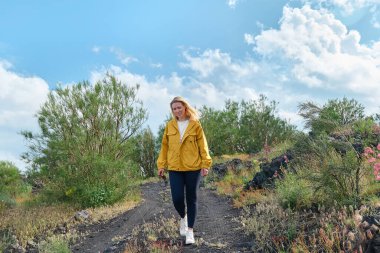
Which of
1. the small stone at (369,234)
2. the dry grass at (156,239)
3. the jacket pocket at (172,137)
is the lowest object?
the dry grass at (156,239)

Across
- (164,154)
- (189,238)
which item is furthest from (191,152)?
(189,238)

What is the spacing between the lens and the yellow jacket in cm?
634

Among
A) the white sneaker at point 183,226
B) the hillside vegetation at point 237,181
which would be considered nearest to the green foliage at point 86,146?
the hillside vegetation at point 237,181

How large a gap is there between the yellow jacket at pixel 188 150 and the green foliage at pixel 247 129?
2830 cm

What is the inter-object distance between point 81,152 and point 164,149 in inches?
303

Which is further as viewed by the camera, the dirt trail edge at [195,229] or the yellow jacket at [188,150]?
the dirt trail edge at [195,229]

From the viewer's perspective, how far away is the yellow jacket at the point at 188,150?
6340 millimetres

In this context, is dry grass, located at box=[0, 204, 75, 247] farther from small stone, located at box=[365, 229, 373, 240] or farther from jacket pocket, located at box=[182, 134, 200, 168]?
small stone, located at box=[365, 229, 373, 240]

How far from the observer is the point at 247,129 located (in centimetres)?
3672

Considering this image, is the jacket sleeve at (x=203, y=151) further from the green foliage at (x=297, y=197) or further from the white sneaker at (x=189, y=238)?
the green foliage at (x=297, y=197)

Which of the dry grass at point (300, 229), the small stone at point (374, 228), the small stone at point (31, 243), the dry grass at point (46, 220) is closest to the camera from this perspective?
the small stone at point (374, 228)

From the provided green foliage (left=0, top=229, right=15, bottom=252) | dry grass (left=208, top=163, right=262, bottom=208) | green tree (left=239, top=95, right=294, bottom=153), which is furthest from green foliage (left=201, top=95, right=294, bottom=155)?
green foliage (left=0, top=229, right=15, bottom=252)

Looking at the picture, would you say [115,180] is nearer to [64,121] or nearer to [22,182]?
[64,121]

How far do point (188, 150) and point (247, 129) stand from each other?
30724 millimetres
